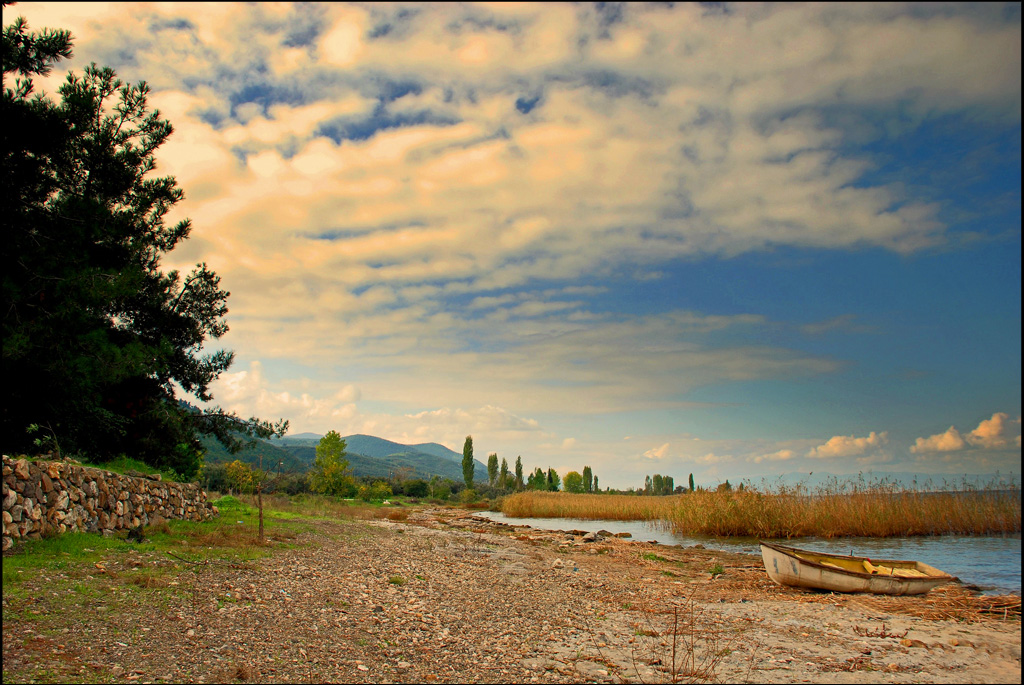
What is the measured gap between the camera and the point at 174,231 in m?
22.5

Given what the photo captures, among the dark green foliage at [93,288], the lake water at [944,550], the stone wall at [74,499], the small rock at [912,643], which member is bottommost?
the lake water at [944,550]

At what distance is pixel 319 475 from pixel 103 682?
61.3 meters

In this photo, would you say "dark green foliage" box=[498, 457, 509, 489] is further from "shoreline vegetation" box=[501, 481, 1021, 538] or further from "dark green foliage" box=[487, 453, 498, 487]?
"shoreline vegetation" box=[501, 481, 1021, 538]

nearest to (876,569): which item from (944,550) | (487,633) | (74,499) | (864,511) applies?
(487,633)

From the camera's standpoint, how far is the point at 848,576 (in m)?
13.0

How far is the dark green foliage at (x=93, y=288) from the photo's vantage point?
572 inches

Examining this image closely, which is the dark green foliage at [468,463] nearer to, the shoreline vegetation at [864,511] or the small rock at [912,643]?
the shoreline vegetation at [864,511]

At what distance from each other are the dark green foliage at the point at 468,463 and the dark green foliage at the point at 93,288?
72.7 m

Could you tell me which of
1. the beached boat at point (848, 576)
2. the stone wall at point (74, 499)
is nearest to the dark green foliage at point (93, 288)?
the stone wall at point (74, 499)

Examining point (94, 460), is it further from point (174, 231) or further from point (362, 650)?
point (362, 650)

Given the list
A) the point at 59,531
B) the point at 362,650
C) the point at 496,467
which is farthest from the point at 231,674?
the point at 496,467

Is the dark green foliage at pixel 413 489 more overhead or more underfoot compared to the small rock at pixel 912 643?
more underfoot

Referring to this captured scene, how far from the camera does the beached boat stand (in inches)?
508

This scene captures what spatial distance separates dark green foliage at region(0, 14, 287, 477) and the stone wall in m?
2.18
